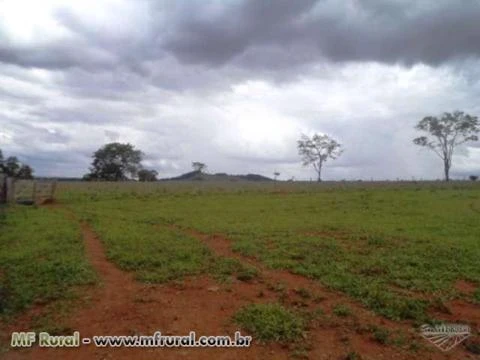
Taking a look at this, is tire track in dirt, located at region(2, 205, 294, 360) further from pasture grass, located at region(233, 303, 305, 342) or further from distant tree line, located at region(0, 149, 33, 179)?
distant tree line, located at region(0, 149, 33, 179)

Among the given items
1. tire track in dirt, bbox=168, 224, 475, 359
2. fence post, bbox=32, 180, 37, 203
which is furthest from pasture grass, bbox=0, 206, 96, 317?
fence post, bbox=32, 180, 37, 203

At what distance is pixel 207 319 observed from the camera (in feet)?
24.0

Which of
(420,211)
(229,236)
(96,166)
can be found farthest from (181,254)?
(96,166)

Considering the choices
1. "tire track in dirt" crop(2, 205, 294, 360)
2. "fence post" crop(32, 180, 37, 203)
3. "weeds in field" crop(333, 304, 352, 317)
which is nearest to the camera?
"tire track in dirt" crop(2, 205, 294, 360)

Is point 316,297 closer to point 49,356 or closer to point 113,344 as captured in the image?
point 113,344

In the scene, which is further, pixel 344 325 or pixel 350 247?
pixel 350 247

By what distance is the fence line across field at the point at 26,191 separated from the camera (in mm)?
24641

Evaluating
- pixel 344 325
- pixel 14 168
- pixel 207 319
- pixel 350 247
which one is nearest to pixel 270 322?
pixel 207 319

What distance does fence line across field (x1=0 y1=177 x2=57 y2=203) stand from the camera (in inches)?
970

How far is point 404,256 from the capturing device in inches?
450

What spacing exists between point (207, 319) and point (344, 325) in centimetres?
210
